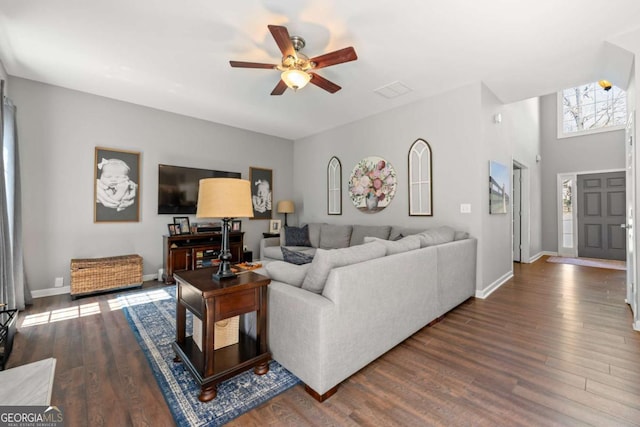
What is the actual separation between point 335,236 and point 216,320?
3.37 meters

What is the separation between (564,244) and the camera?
652 cm

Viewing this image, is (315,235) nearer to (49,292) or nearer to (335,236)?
(335,236)

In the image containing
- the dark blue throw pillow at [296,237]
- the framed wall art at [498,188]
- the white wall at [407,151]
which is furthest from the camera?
the dark blue throw pillow at [296,237]

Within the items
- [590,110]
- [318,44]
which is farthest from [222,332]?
[590,110]

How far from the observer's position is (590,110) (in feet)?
20.6

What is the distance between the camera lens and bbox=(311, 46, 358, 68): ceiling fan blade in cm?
233

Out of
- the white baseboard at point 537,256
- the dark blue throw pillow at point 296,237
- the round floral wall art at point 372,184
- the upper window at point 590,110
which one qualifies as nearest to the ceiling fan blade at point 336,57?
the round floral wall art at point 372,184

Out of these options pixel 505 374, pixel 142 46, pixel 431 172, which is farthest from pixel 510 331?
pixel 142 46

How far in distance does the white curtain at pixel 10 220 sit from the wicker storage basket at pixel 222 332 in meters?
2.29

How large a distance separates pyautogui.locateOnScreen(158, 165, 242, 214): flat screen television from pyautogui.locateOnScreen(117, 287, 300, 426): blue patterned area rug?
7.77 feet

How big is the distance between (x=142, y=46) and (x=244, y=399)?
10.6 ft

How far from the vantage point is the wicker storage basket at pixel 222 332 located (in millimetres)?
1885

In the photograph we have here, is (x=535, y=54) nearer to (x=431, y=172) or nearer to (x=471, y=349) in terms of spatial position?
(x=431, y=172)

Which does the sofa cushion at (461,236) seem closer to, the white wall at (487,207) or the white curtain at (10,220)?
the white wall at (487,207)
